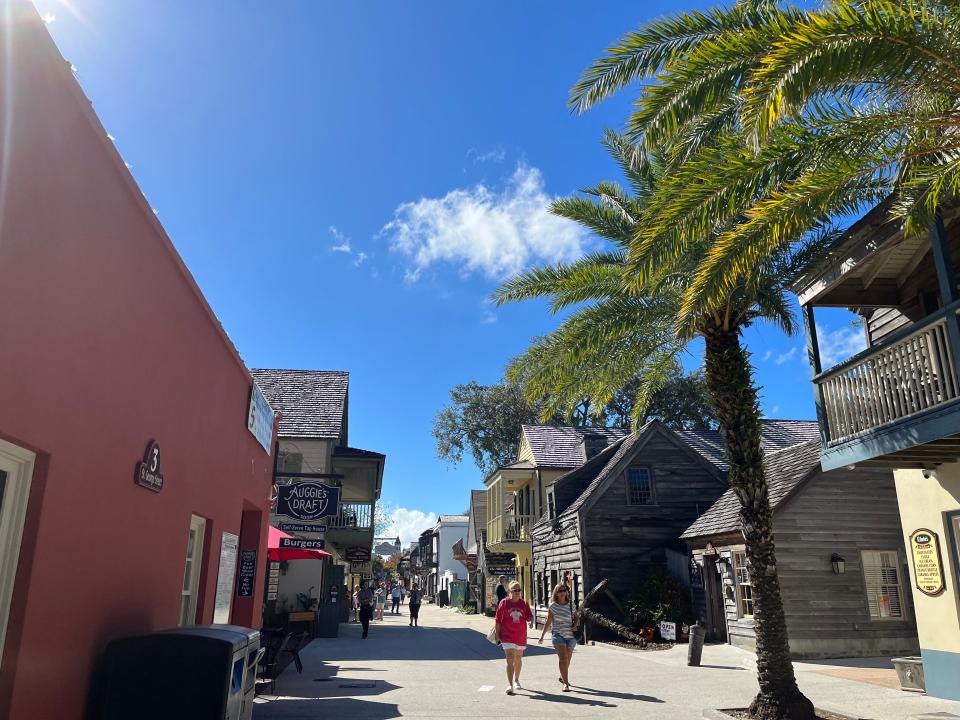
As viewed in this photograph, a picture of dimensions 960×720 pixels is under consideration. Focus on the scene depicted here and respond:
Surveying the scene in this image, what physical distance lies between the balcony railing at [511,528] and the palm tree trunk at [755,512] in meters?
21.2

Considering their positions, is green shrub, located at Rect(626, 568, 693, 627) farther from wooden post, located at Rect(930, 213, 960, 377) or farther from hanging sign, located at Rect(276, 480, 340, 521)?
wooden post, located at Rect(930, 213, 960, 377)

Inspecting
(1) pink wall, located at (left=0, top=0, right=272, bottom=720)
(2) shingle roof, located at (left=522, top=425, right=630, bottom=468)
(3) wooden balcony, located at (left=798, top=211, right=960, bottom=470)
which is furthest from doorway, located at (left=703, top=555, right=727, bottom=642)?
(1) pink wall, located at (left=0, top=0, right=272, bottom=720)

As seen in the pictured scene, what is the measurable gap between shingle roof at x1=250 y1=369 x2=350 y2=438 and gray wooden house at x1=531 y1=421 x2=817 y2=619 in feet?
28.0

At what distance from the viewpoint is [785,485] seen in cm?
1677

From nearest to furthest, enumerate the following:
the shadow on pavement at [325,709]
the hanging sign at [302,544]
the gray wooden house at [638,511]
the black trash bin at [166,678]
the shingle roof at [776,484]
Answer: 1. the black trash bin at [166,678]
2. the shadow on pavement at [325,709]
3. the hanging sign at [302,544]
4. the shingle roof at [776,484]
5. the gray wooden house at [638,511]

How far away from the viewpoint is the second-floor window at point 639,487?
23.0m

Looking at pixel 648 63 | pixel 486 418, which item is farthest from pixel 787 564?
pixel 486 418

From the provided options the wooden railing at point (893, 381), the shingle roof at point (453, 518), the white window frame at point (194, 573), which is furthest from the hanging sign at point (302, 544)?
the shingle roof at point (453, 518)

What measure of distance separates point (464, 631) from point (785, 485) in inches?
531

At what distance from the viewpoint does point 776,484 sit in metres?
17.3

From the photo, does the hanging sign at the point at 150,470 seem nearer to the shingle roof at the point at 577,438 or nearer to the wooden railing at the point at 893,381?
the wooden railing at the point at 893,381

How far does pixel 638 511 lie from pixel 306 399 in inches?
470

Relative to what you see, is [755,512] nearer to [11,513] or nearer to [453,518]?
[11,513]

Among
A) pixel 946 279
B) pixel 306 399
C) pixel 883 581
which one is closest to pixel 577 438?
pixel 306 399
